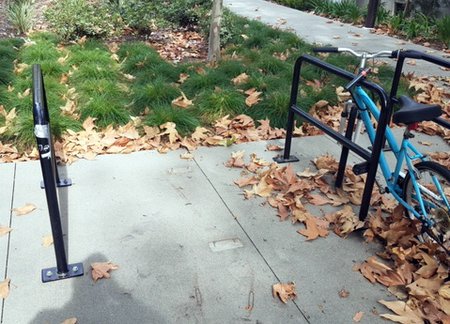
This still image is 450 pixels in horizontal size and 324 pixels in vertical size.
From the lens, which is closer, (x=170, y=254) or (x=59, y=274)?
(x=59, y=274)

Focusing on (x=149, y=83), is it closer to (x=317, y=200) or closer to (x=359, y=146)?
(x=317, y=200)

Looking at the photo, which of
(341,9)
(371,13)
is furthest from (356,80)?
(341,9)

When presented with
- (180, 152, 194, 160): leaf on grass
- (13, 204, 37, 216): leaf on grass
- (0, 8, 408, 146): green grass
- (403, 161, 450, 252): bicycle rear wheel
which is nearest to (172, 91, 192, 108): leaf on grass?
(0, 8, 408, 146): green grass

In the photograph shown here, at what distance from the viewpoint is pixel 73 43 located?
7.53 metres

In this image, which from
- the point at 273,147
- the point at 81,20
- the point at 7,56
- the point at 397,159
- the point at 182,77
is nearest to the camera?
the point at 397,159

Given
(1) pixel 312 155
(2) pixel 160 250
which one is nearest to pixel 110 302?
(2) pixel 160 250

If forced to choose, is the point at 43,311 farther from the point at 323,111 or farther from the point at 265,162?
the point at 323,111

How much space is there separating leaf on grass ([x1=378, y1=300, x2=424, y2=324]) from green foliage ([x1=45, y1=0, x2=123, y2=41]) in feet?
22.4

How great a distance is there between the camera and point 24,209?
3389mm

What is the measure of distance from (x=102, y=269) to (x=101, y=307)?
0.31 meters

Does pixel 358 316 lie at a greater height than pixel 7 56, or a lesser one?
lesser

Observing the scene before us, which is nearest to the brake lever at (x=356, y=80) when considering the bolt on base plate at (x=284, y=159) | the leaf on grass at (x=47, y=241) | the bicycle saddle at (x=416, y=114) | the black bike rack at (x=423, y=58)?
the black bike rack at (x=423, y=58)

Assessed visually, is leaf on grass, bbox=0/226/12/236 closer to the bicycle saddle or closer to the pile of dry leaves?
the pile of dry leaves

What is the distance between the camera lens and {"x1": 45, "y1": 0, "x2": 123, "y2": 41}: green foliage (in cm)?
769
